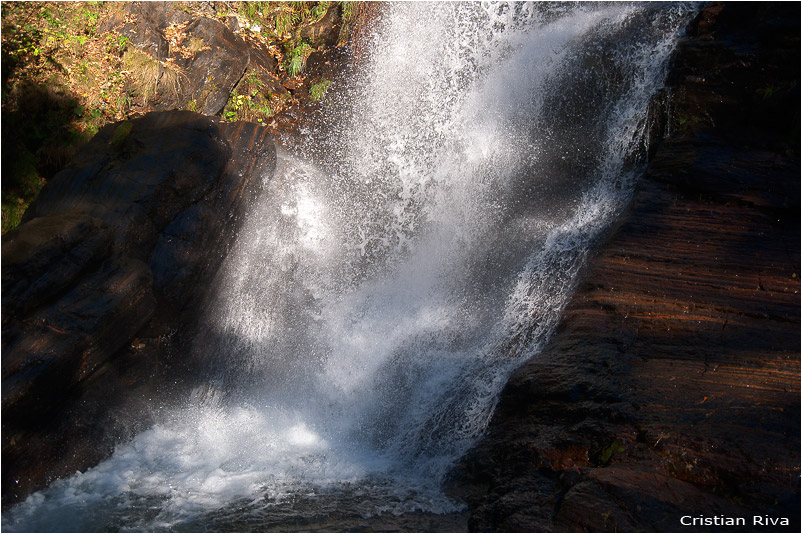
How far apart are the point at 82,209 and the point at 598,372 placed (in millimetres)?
5840

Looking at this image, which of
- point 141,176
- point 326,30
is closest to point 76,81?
point 141,176

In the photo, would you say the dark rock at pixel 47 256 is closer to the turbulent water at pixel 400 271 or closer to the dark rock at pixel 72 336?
the dark rock at pixel 72 336

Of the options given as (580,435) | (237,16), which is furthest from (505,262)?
(237,16)

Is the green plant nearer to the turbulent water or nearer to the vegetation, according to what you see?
the vegetation

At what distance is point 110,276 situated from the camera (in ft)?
20.5

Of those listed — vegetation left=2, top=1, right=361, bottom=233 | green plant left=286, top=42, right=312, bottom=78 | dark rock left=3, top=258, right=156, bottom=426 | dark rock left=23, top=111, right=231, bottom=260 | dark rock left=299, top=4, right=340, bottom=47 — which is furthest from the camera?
dark rock left=299, top=4, right=340, bottom=47

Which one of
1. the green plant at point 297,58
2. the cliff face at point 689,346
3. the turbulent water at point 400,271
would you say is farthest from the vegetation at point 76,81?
Answer: the cliff face at point 689,346

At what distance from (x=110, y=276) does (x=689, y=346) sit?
233 inches

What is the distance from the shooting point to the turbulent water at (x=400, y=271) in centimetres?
570

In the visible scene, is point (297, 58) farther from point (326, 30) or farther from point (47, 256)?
point (47, 256)

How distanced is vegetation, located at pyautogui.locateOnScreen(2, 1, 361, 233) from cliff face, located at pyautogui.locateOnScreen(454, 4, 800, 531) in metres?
5.75

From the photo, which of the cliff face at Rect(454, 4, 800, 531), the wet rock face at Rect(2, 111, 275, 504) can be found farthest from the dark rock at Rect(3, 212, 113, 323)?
the cliff face at Rect(454, 4, 800, 531)

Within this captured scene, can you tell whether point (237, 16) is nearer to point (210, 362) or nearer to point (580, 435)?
point (210, 362)

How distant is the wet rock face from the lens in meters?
5.56
